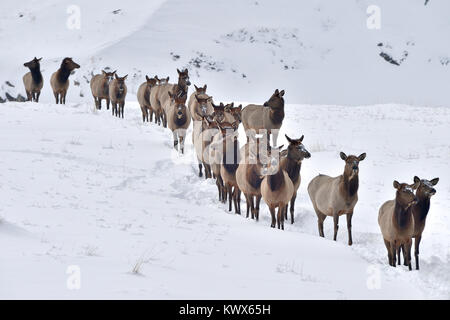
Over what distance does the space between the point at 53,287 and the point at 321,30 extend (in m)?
46.3

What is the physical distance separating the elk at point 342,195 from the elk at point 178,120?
6.58m

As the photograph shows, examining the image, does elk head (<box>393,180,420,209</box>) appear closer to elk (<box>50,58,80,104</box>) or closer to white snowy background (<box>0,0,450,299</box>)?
white snowy background (<box>0,0,450,299</box>)

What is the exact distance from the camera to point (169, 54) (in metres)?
41.6

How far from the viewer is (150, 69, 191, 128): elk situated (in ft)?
68.7

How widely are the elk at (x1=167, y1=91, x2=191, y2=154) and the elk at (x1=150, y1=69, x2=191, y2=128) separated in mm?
1903

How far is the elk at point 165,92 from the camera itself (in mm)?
20953

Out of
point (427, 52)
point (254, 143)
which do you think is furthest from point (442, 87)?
point (254, 143)

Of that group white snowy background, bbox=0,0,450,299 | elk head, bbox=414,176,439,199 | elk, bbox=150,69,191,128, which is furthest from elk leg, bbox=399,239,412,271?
elk, bbox=150,69,191,128

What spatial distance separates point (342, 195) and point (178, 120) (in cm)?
813

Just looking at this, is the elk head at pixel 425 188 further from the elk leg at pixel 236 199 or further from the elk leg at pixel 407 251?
the elk leg at pixel 236 199

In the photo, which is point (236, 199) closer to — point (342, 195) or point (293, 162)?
point (293, 162)

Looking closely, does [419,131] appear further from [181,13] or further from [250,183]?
[181,13]

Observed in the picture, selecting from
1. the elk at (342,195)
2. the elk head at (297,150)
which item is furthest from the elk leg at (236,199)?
the elk at (342,195)
